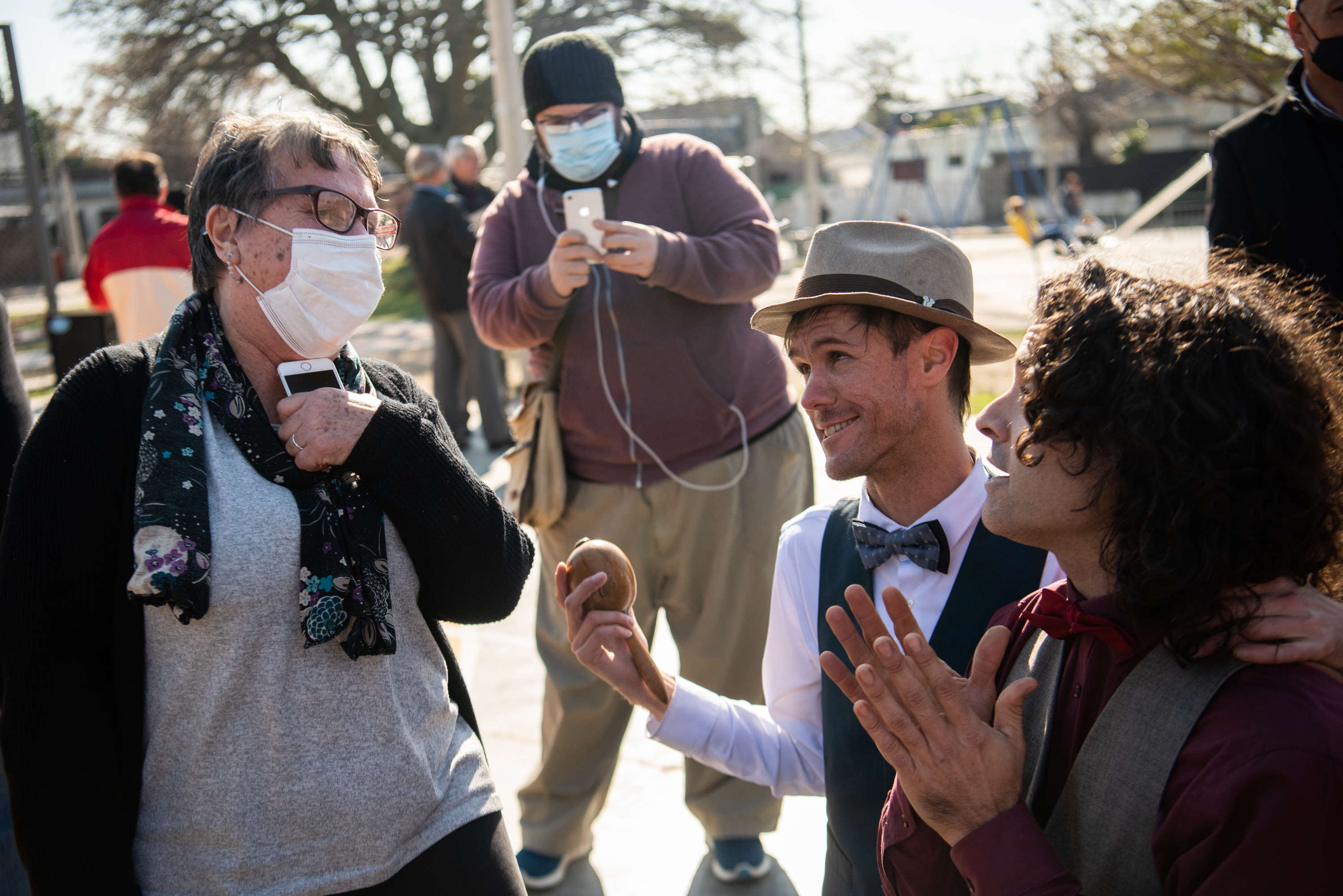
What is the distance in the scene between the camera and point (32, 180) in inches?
268

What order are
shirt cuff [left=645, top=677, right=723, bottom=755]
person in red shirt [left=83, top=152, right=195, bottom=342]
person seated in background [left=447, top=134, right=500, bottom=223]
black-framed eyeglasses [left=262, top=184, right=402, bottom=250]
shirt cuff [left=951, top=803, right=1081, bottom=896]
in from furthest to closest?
1. person seated in background [left=447, top=134, right=500, bottom=223]
2. person in red shirt [left=83, top=152, right=195, bottom=342]
3. shirt cuff [left=645, top=677, right=723, bottom=755]
4. black-framed eyeglasses [left=262, top=184, right=402, bottom=250]
5. shirt cuff [left=951, top=803, right=1081, bottom=896]

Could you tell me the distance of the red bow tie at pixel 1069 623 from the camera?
52.1 inches

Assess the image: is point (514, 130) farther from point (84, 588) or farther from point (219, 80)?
point (219, 80)

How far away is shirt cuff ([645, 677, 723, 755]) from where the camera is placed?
193 centimetres

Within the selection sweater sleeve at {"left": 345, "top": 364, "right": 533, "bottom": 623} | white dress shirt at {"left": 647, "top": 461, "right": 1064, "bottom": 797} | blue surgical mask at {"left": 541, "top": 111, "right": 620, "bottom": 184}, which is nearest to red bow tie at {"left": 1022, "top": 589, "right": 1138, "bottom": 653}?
white dress shirt at {"left": 647, "top": 461, "right": 1064, "bottom": 797}

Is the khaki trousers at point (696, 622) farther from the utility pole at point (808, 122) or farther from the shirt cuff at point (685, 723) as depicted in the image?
the utility pole at point (808, 122)

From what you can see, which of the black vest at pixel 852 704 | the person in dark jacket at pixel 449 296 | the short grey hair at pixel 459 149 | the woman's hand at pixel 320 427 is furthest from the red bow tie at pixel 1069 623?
the short grey hair at pixel 459 149

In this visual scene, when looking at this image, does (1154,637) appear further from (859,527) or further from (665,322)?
(665,322)

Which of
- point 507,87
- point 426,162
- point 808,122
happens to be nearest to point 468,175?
point 426,162

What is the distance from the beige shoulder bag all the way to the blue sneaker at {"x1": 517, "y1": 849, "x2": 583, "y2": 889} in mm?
1026

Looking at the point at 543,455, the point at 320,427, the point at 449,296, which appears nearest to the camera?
the point at 320,427

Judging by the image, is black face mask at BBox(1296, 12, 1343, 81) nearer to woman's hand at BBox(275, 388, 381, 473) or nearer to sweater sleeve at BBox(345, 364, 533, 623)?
sweater sleeve at BBox(345, 364, 533, 623)

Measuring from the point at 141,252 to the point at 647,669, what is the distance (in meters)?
4.94

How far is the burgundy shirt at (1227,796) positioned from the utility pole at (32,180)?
6.63 metres
